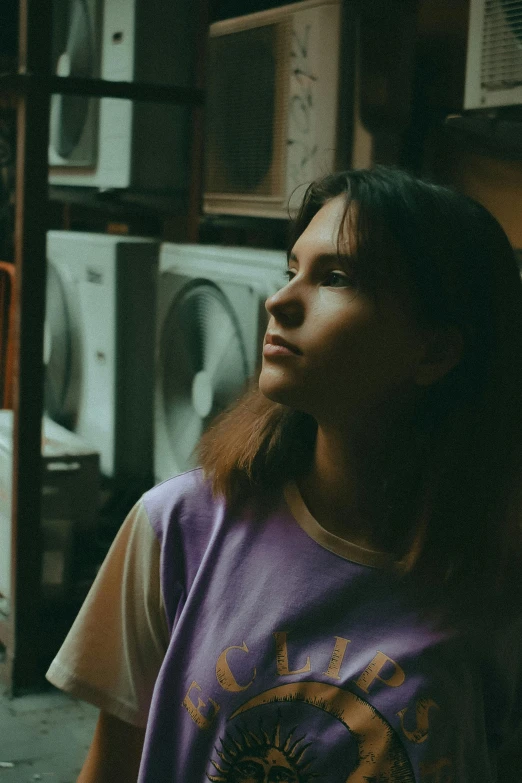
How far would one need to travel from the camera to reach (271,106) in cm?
286

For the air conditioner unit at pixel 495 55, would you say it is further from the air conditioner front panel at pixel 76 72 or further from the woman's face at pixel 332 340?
the air conditioner front panel at pixel 76 72

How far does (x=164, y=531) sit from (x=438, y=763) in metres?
0.38

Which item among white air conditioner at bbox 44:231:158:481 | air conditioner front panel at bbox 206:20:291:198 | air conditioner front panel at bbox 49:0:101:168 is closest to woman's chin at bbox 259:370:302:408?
air conditioner front panel at bbox 206:20:291:198

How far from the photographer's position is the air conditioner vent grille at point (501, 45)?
1980 millimetres

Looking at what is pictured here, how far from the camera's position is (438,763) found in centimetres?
100

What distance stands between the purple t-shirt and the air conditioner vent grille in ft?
4.17

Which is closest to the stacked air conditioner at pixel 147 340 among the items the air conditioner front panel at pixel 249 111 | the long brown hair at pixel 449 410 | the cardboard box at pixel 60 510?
the cardboard box at pixel 60 510

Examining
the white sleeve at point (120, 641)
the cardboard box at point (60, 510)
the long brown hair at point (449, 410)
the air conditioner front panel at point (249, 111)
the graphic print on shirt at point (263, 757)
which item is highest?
the air conditioner front panel at point (249, 111)

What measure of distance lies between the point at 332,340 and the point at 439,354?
0.14 m

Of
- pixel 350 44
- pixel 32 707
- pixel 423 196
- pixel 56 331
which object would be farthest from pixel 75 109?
pixel 423 196

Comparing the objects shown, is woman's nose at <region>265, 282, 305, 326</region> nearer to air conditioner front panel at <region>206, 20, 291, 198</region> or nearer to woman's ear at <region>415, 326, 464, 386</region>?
woman's ear at <region>415, 326, 464, 386</region>

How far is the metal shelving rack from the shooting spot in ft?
8.99

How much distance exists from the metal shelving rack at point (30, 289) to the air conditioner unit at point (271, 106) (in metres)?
0.16

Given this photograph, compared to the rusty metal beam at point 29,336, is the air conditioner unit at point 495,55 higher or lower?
higher
